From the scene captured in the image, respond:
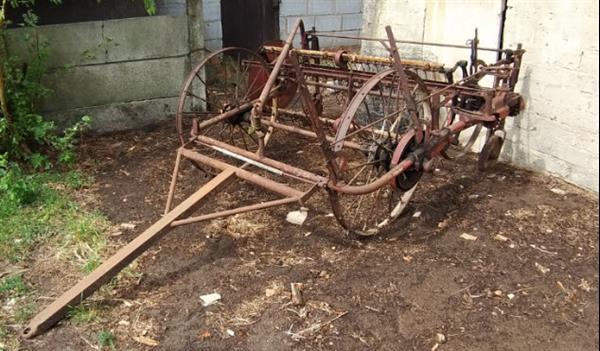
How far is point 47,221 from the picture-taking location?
422 cm

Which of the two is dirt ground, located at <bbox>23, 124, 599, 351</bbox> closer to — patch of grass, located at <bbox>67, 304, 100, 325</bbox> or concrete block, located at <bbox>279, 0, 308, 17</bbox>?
patch of grass, located at <bbox>67, 304, 100, 325</bbox>

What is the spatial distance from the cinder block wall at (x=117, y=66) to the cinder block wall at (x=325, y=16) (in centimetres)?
322

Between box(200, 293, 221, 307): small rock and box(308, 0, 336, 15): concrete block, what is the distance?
6.91 meters

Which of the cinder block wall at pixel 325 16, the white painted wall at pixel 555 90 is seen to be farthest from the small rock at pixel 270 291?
the cinder block wall at pixel 325 16

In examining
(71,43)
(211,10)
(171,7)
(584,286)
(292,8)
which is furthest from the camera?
(292,8)

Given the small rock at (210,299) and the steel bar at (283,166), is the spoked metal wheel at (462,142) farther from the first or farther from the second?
the small rock at (210,299)

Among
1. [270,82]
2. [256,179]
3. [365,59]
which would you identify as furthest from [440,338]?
[365,59]

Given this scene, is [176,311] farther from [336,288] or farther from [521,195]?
[521,195]

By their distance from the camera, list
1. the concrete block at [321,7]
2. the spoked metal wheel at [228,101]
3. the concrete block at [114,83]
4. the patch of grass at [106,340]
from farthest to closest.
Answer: the concrete block at [321,7], the concrete block at [114,83], the spoked metal wheel at [228,101], the patch of grass at [106,340]

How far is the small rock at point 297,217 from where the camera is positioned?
4210mm

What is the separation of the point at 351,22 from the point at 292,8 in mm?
1217

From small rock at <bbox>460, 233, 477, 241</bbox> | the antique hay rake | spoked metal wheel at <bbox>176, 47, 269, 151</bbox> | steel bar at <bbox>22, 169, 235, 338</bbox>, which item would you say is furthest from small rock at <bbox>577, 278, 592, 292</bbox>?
spoked metal wheel at <bbox>176, 47, 269, 151</bbox>

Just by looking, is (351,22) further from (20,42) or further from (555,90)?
(20,42)

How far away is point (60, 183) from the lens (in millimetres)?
4852
